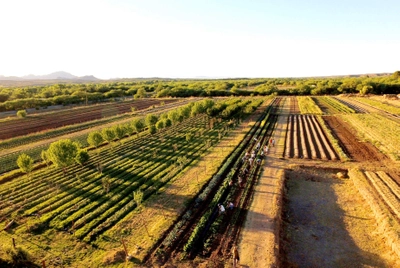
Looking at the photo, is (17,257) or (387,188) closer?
(17,257)

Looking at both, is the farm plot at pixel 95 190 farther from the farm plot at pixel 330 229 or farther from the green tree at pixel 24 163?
the farm plot at pixel 330 229

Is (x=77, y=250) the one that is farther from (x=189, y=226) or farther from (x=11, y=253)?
(x=189, y=226)

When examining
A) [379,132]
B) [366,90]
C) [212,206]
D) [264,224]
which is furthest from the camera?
[366,90]

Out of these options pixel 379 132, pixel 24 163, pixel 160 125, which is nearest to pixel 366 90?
pixel 379 132

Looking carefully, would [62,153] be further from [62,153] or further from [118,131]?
[118,131]

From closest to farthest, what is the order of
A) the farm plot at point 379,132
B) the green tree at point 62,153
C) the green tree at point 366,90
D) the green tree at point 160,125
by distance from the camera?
the green tree at point 62,153 → the farm plot at point 379,132 → the green tree at point 160,125 → the green tree at point 366,90

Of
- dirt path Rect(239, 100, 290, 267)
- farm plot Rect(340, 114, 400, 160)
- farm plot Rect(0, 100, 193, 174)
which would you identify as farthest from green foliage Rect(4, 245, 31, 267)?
farm plot Rect(340, 114, 400, 160)

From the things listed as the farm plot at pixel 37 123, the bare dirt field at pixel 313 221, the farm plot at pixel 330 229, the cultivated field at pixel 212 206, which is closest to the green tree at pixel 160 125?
the cultivated field at pixel 212 206
